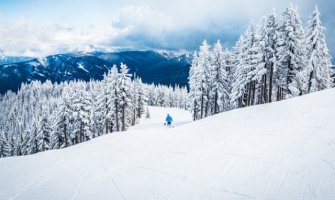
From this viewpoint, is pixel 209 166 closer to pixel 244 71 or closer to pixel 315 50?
pixel 315 50

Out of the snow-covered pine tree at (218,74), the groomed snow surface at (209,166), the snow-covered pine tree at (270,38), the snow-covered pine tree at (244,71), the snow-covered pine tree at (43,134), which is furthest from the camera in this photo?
the snow-covered pine tree at (43,134)

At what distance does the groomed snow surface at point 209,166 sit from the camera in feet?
33.6

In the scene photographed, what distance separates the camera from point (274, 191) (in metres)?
9.50

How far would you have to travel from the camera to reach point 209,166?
1293cm

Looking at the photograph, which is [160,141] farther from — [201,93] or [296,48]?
[201,93]

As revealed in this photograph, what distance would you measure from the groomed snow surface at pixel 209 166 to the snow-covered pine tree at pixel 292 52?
14.6m

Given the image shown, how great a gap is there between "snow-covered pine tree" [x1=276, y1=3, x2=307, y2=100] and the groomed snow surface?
14574 mm

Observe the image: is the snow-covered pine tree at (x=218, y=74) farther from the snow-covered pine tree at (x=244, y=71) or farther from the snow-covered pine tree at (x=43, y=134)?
the snow-covered pine tree at (x=43, y=134)

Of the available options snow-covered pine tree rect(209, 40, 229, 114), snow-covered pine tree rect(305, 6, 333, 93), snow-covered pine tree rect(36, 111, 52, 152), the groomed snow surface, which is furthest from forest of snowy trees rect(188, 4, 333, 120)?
snow-covered pine tree rect(36, 111, 52, 152)

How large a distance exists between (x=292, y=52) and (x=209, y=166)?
27736 mm

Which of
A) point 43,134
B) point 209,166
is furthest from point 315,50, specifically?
point 43,134

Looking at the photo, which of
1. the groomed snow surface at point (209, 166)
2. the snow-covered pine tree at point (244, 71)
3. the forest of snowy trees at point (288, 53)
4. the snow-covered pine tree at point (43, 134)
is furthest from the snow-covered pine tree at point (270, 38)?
the snow-covered pine tree at point (43, 134)

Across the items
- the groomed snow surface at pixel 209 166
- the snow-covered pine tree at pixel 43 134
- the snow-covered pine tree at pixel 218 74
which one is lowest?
the snow-covered pine tree at pixel 43 134

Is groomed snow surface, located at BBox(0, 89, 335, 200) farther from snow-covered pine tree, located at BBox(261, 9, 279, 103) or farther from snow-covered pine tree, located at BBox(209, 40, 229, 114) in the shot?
snow-covered pine tree, located at BBox(209, 40, 229, 114)
